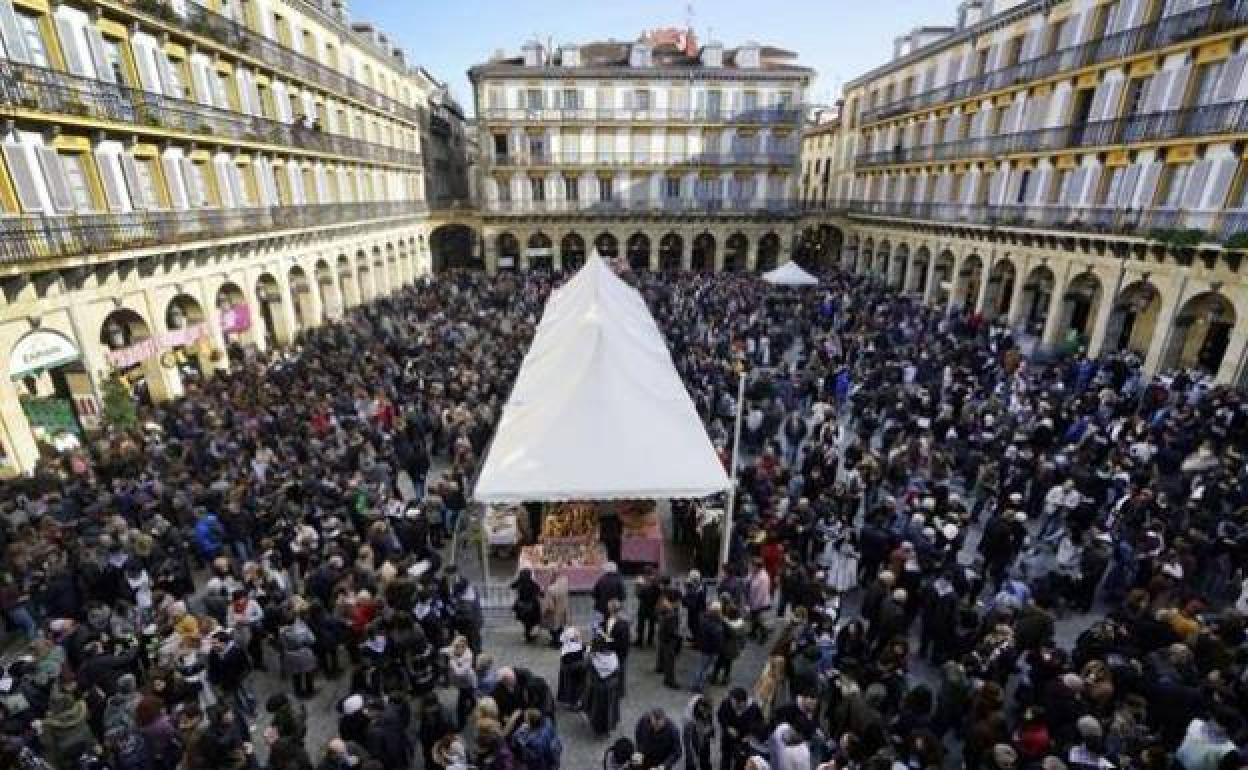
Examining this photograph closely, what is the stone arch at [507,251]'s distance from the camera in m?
40.4

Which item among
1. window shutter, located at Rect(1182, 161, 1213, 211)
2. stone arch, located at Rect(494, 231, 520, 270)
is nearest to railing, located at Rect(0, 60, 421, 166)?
stone arch, located at Rect(494, 231, 520, 270)

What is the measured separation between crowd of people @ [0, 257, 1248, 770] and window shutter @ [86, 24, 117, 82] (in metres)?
7.34

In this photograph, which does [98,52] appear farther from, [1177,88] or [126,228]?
[1177,88]

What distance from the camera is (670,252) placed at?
42.9m

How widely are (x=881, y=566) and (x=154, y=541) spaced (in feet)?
33.9

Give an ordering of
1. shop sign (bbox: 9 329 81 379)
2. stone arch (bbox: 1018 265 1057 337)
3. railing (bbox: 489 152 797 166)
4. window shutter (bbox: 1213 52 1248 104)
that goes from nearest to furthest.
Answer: shop sign (bbox: 9 329 81 379), window shutter (bbox: 1213 52 1248 104), stone arch (bbox: 1018 265 1057 337), railing (bbox: 489 152 797 166)

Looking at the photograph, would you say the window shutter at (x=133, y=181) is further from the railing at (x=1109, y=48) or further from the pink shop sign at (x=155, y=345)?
the railing at (x=1109, y=48)

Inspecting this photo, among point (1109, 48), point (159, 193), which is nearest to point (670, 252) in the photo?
point (1109, 48)

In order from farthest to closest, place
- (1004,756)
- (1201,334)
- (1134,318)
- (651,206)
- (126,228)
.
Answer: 1. (651,206)
2. (1134,318)
3. (1201,334)
4. (126,228)
5. (1004,756)

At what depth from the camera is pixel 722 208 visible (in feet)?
128

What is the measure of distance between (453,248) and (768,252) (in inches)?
927

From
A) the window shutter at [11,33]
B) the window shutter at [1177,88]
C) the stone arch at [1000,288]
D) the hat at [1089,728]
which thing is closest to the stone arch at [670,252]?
the stone arch at [1000,288]

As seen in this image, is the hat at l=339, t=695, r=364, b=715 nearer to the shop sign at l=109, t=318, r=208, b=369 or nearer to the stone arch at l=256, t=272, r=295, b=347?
the shop sign at l=109, t=318, r=208, b=369

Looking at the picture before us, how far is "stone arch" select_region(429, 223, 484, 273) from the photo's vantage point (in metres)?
44.0
